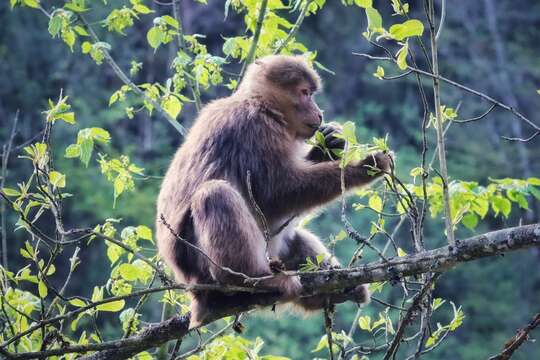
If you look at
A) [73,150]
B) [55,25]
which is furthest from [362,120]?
[73,150]

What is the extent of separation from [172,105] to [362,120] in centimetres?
1587

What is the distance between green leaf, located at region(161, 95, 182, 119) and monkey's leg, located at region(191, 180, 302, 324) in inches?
41.9

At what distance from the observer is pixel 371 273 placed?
380 centimetres

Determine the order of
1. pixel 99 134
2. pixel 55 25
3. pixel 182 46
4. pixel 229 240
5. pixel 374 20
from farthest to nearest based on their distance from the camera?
pixel 182 46 → pixel 55 25 → pixel 99 134 → pixel 229 240 → pixel 374 20

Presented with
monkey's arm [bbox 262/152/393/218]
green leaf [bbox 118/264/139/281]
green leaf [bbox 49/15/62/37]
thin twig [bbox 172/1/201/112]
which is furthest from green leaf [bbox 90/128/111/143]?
thin twig [bbox 172/1/201/112]

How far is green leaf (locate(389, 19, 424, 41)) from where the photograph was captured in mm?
3412

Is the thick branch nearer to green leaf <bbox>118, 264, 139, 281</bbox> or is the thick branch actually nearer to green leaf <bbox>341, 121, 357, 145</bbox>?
green leaf <bbox>118, 264, 139, 281</bbox>

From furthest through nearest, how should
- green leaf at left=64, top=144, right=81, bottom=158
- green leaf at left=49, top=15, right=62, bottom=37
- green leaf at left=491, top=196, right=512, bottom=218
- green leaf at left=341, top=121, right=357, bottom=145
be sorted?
green leaf at left=49, top=15, right=62, bottom=37 → green leaf at left=491, top=196, right=512, bottom=218 → green leaf at left=64, top=144, right=81, bottom=158 → green leaf at left=341, top=121, right=357, bottom=145

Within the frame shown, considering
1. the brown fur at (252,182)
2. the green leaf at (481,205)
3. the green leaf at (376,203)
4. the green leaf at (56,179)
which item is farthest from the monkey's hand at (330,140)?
the green leaf at (56,179)

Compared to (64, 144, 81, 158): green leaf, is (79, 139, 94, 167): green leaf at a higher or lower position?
higher

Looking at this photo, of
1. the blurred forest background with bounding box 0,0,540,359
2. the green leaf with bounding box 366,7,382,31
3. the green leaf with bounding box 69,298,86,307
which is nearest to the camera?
the green leaf with bounding box 366,7,382,31

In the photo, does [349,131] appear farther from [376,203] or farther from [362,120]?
[362,120]

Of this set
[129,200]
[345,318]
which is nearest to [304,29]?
[129,200]

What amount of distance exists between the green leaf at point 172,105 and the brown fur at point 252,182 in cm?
17
